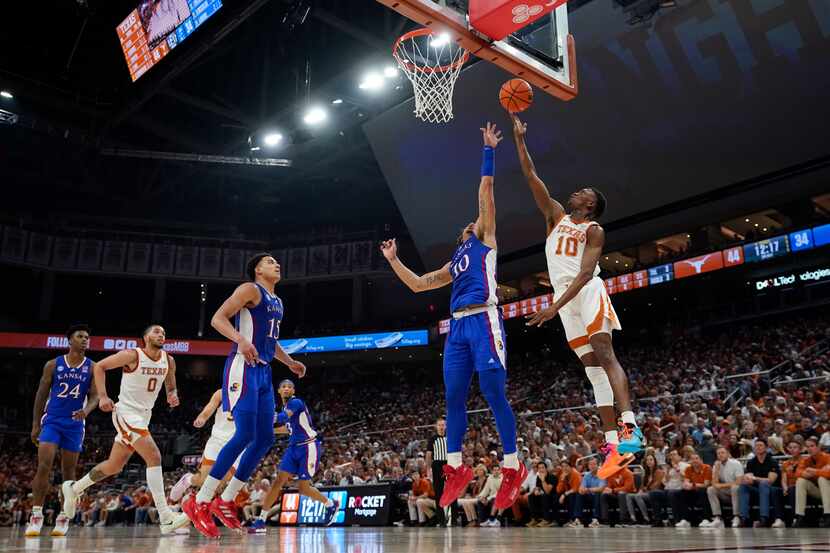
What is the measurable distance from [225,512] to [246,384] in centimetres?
124

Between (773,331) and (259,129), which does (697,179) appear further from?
(259,129)

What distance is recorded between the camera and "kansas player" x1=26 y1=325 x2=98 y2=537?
7602 millimetres

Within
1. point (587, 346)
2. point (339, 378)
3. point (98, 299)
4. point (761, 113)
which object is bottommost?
point (587, 346)

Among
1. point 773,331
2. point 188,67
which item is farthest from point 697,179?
point 188,67

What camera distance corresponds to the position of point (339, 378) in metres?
35.7

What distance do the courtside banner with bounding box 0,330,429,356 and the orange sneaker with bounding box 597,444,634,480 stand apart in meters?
26.2

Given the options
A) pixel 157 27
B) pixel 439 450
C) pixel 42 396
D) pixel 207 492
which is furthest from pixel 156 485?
pixel 157 27

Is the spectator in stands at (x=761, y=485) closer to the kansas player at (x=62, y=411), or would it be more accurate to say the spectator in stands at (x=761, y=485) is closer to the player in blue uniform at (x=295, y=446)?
the player in blue uniform at (x=295, y=446)

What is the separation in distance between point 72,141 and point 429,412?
15586 mm

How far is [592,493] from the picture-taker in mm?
10688

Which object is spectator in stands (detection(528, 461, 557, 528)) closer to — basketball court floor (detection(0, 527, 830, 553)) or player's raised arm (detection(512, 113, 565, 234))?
basketball court floor (detection(0, 527, 830, 553))

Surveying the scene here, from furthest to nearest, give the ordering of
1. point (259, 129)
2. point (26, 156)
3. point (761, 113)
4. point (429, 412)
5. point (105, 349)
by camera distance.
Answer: point (105, 349), point (26, 156), point (429, 412), point (259, 129), point (761, 113)

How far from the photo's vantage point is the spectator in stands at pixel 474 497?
39.4 ft

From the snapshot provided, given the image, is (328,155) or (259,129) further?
(328,155)
